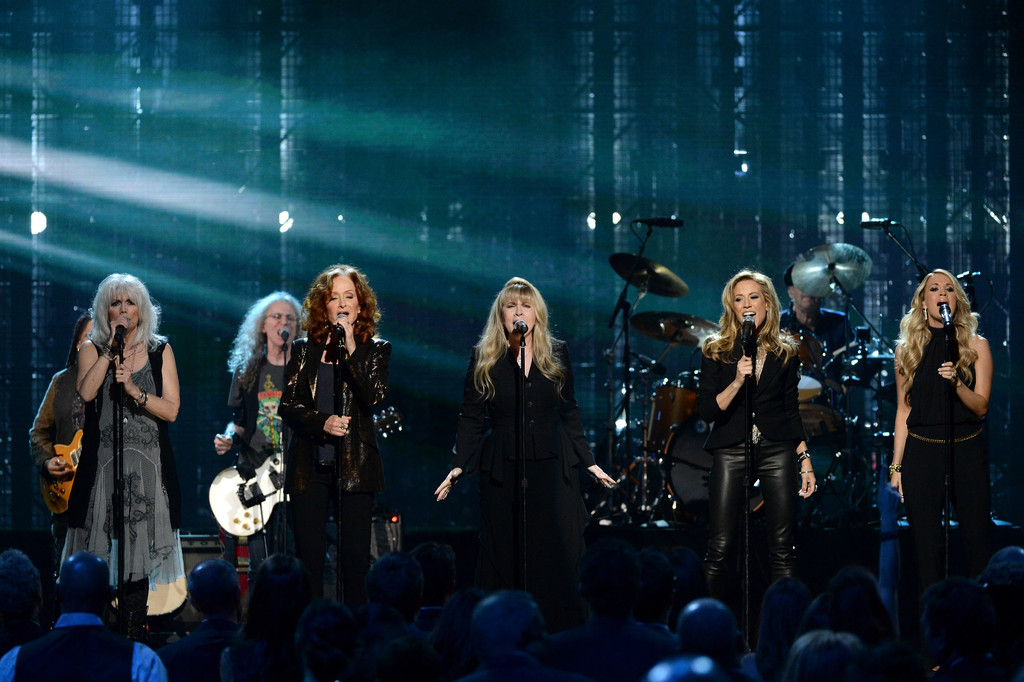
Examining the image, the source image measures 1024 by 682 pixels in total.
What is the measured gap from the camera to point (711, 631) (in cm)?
280

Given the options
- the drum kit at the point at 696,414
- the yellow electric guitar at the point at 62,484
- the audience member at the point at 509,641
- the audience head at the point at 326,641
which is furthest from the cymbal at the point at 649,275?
the audience member at the point at 509,641

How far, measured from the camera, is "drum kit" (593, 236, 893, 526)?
8.20 m

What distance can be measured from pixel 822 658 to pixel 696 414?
18.4 feet

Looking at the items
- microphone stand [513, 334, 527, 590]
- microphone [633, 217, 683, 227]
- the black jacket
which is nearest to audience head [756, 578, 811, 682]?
microphone stand [513, 334, 527, 590]

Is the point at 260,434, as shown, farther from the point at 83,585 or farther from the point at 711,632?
the point at 711,632

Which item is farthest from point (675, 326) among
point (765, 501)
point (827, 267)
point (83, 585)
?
point (83, 585)

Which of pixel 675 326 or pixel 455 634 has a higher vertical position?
pixel 675 326

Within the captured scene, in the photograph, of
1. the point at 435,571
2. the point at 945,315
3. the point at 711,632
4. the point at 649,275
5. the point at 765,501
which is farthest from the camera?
the point at 649,275

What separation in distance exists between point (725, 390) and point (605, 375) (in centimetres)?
388

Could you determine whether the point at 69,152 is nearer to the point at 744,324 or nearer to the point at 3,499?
the point at 3,499

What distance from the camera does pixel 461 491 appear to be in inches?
374

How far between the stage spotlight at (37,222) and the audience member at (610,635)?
Answer: 7.50 m

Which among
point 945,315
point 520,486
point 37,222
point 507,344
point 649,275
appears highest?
point 37,222

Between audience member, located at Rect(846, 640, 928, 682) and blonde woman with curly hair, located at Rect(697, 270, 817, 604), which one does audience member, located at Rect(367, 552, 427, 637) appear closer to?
audience member, located at Rect(846, 640, 928, 682)
